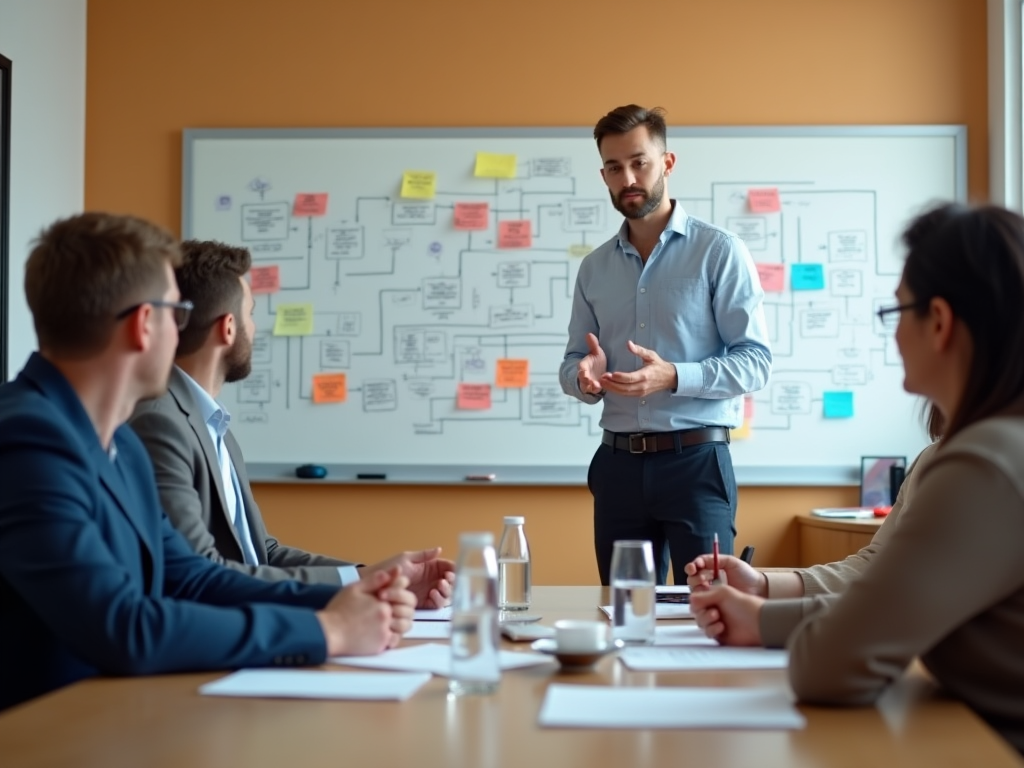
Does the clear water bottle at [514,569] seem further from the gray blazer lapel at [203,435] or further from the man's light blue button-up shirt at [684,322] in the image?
the man's light blue button-up shirt at [684,322]

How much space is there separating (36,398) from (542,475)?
295 cm

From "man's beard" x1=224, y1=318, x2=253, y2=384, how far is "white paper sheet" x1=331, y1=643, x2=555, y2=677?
979 millimetres

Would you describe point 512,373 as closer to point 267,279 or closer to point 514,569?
point 267,279

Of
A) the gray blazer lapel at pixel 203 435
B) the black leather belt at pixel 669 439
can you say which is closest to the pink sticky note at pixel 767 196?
the black leather belt at pixel 669 439

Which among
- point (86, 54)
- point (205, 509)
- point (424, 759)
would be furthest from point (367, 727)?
point (86, 54)

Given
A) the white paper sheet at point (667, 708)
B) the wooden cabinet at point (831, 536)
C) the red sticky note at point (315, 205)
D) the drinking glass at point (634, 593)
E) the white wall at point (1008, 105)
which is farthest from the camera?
the red sticky note at point (315, 205)

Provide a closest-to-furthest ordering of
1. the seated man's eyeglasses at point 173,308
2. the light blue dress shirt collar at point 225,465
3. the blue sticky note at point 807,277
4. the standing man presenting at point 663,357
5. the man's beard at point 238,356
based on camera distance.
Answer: the seated man's eyeglasses at point 173,308 → the light blue dress shirt collar at point 225,465 → the man's beard at point 238,356 → the standing man presenting at point 663,357 → the blue sticky note at point 807,277

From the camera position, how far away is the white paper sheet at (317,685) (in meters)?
1.32

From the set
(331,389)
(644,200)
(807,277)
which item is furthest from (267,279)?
(807,277)

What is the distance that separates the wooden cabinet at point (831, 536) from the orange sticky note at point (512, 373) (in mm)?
1166

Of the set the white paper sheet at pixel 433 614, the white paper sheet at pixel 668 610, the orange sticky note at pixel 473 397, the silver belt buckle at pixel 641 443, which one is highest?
the orange sticky note at pixel 473 397

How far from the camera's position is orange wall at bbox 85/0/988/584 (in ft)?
14.3

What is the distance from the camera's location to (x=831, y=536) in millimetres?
3951

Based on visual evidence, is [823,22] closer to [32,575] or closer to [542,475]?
[542,475]
